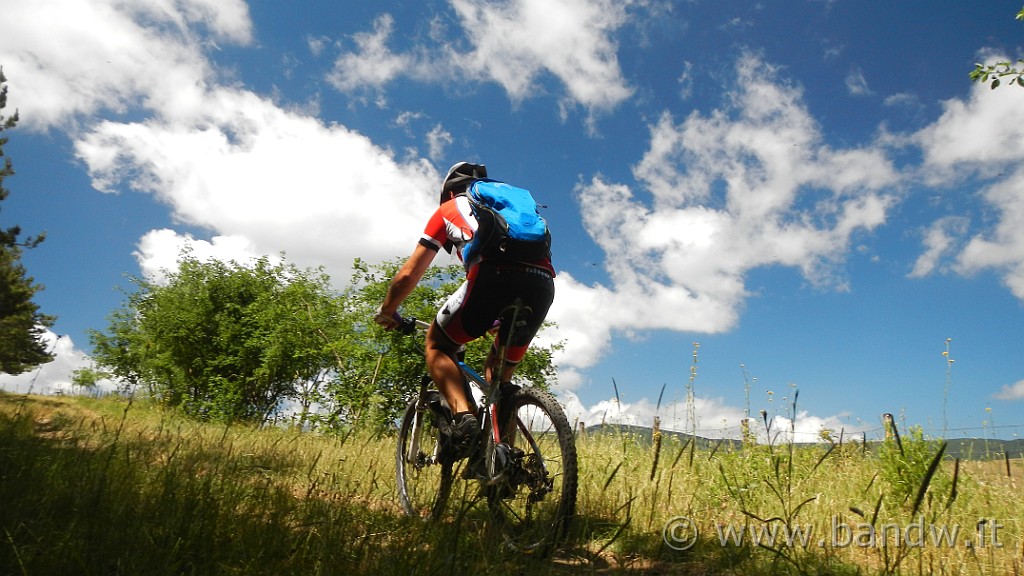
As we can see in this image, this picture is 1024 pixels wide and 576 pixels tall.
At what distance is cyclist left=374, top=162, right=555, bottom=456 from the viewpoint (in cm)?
343

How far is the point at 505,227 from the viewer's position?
3.32m

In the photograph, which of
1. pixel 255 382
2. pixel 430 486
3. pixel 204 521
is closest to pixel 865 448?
pixel 430 486

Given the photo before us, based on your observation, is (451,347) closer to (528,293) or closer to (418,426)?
(528,293)

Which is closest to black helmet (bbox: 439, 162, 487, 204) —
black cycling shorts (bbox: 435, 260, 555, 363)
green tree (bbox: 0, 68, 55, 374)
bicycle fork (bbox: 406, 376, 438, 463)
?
black cycling shorts (bbox: 435, 260, 555, 363)

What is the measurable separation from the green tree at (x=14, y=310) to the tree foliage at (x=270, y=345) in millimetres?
7685

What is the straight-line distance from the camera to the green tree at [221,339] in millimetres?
18547

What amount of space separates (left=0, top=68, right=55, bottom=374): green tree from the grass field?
2914 centimetres

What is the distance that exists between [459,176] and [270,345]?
50.7 ft

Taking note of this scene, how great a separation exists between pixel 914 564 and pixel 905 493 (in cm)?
157

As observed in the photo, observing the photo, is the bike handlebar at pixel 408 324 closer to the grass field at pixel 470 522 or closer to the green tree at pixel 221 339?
the grass field at pixel 470 522

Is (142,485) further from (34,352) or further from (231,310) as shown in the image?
(34,352)

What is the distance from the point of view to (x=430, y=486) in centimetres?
466

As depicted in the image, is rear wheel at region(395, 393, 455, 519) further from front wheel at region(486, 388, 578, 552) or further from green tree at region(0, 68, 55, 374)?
green tree at region(0, 68, 55, 374)

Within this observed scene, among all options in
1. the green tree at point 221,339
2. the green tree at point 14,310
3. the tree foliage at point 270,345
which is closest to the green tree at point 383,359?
the tree foliage at point 270,345
